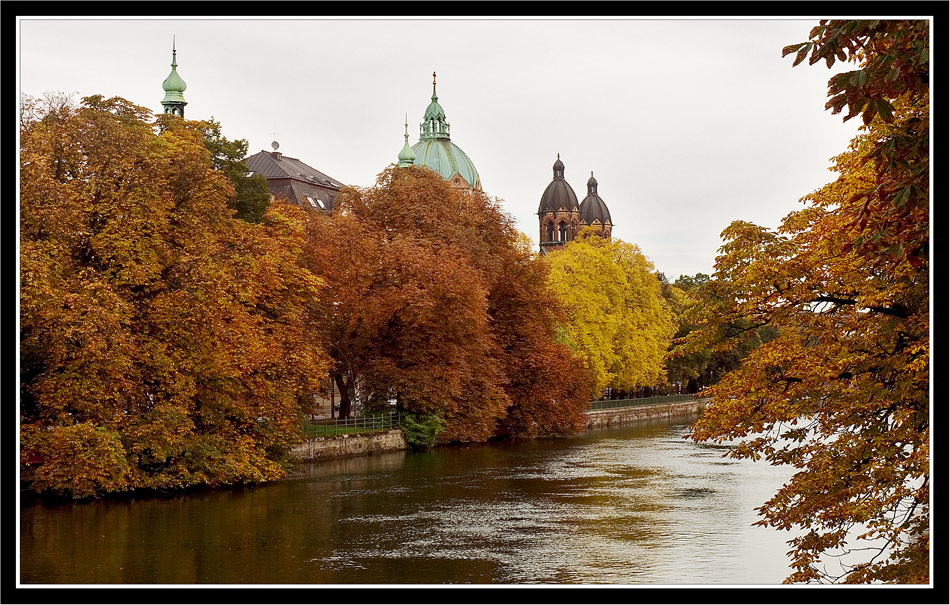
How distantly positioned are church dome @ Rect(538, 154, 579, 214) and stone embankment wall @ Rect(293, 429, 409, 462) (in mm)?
94680

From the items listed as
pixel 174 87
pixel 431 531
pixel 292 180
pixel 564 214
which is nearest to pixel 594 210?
pixel 564 214

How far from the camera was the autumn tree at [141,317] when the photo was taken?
2692cm

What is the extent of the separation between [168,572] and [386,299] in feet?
80.6

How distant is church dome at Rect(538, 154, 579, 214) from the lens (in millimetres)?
136250

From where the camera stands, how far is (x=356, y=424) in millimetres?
43656

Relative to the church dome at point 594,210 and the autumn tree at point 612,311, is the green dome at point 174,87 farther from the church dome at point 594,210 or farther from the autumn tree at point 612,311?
the church dome at point 594,210

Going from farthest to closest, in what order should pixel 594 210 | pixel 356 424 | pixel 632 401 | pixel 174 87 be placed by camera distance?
1. pixel 594 210
2. pixel 632 401
3. pixel 174 87
4. pixel 356 424

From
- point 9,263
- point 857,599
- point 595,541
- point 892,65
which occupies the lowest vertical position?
point 595,541

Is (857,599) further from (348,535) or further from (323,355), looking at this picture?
(323,355)

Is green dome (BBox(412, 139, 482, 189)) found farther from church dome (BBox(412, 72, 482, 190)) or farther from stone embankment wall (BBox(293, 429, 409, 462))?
stone embankment wall (BBox(293, 429, 409, 462))

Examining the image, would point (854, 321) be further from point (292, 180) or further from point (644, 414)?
Answer: point (292, 180)

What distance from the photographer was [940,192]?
285 inches

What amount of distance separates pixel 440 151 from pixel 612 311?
63.5 meters

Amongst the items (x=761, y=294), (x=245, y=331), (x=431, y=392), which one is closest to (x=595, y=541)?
(x=761, y=294)
